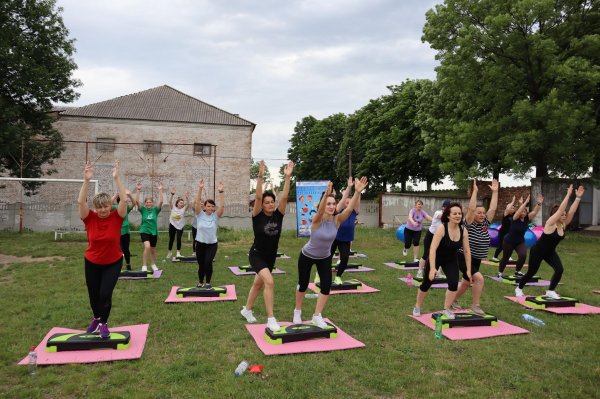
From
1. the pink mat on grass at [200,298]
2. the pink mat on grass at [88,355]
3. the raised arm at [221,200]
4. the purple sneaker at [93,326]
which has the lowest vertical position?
the pink mat on grass at [200,298]

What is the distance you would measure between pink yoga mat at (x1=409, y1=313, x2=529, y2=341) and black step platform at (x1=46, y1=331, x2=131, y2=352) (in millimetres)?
4523

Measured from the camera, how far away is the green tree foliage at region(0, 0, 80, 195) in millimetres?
21688

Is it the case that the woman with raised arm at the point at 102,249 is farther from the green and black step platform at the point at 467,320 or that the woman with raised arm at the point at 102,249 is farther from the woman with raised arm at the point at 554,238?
the woman with raised arm at the point at 554,238

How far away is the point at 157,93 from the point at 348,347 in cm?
3811

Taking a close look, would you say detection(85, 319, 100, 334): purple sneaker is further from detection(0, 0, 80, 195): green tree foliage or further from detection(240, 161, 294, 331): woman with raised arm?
detection(0, 0, 80, 195): green tree foliage

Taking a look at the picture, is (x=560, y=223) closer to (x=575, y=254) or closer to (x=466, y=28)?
(x=575, y=254)

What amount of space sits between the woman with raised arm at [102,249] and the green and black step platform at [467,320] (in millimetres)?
4804

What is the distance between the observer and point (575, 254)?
16531 mm

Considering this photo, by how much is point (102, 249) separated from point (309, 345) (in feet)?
9.81

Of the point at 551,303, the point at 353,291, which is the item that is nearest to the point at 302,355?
the point at 353,291

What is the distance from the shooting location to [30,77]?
882 inches

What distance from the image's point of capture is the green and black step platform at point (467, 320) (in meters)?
6.69

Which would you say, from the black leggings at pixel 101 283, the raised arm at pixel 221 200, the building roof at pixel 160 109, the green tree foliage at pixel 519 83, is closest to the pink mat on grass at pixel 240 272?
the raised arm at pixel 221 200

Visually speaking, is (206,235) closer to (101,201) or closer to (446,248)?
(101,201)
